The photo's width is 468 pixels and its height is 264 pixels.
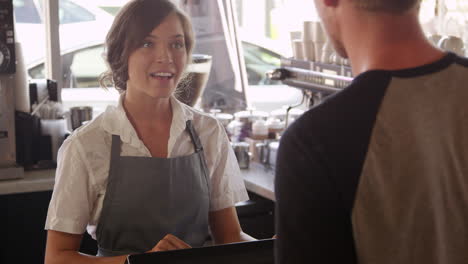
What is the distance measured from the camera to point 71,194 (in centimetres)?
177

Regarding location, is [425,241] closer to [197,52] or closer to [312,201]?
[312,201]

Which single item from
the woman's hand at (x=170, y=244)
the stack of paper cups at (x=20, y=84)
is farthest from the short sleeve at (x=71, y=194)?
the stack of paper cups at (x=20, y=84)

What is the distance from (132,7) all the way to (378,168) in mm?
1259

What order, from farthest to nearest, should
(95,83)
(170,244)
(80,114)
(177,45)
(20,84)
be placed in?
(95,83)
(80,114)
(20,84)
(177,45)
(170,244)

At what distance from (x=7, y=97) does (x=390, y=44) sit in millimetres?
2448

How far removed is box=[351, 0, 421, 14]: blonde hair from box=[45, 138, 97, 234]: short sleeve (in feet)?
3.64

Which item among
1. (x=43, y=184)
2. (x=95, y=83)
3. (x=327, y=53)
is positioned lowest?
(x=43, y=184)

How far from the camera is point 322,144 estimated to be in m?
0.87

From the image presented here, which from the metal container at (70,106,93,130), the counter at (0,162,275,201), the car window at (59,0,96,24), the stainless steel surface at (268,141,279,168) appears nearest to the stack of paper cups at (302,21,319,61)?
the stainless steel surface at (268,141,279,168)

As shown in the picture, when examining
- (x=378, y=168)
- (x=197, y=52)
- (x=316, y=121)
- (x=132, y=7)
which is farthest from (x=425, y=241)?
(x=197, y=52)

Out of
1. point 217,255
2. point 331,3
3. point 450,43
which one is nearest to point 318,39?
point 450,43

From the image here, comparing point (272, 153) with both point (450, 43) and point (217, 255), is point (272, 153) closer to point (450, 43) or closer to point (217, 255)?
point (450, 43)

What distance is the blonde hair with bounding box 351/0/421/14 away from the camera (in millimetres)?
906

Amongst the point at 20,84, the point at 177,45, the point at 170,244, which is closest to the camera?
the point at 170,244
